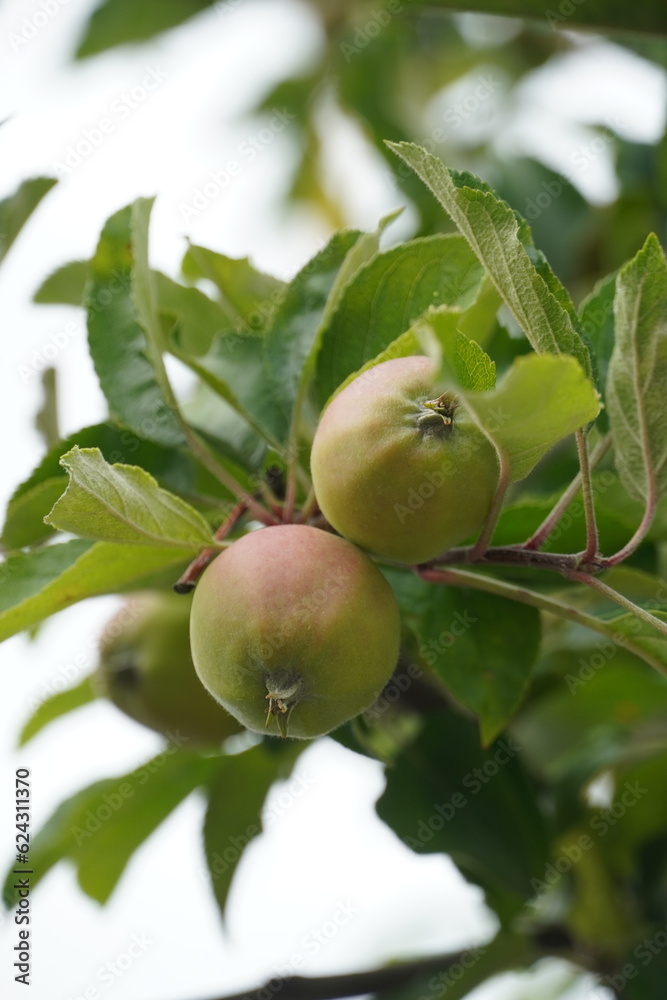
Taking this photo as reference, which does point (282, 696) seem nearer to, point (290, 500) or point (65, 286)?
point (290, 500)

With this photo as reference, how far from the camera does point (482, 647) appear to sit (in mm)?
931

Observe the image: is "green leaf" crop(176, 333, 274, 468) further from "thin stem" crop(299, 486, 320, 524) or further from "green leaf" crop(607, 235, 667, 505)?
"green leaf" crop(607, 235, 667, 505)

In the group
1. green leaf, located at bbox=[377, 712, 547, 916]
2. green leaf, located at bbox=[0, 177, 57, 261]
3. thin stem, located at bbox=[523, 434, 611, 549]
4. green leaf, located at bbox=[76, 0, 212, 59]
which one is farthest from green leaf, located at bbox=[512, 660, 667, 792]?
green leaf, located at bbox=[76, 0, 212, 59]

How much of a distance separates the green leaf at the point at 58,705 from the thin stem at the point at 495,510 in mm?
816

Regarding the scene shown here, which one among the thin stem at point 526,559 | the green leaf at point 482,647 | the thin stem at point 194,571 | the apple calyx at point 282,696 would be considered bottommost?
the green leaf at point 482,647

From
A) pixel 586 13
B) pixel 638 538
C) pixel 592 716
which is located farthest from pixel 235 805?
pixel 586 13

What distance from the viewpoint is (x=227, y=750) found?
54.5 inches

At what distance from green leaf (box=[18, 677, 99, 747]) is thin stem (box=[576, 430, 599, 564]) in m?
0.88

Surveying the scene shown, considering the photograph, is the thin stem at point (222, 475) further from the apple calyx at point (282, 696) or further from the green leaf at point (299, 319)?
the apple calyx at point (282, 696)

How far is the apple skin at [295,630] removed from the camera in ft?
2.34

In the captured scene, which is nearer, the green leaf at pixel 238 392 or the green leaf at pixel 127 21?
the green leaf at pixel 238 392

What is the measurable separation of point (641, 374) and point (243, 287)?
0.51 m

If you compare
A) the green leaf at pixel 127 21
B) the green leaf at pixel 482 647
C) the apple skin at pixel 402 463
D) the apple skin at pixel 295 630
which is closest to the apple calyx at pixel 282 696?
the apple skin at pixel 295 630

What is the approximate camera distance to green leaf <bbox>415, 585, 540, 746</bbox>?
923 mm
